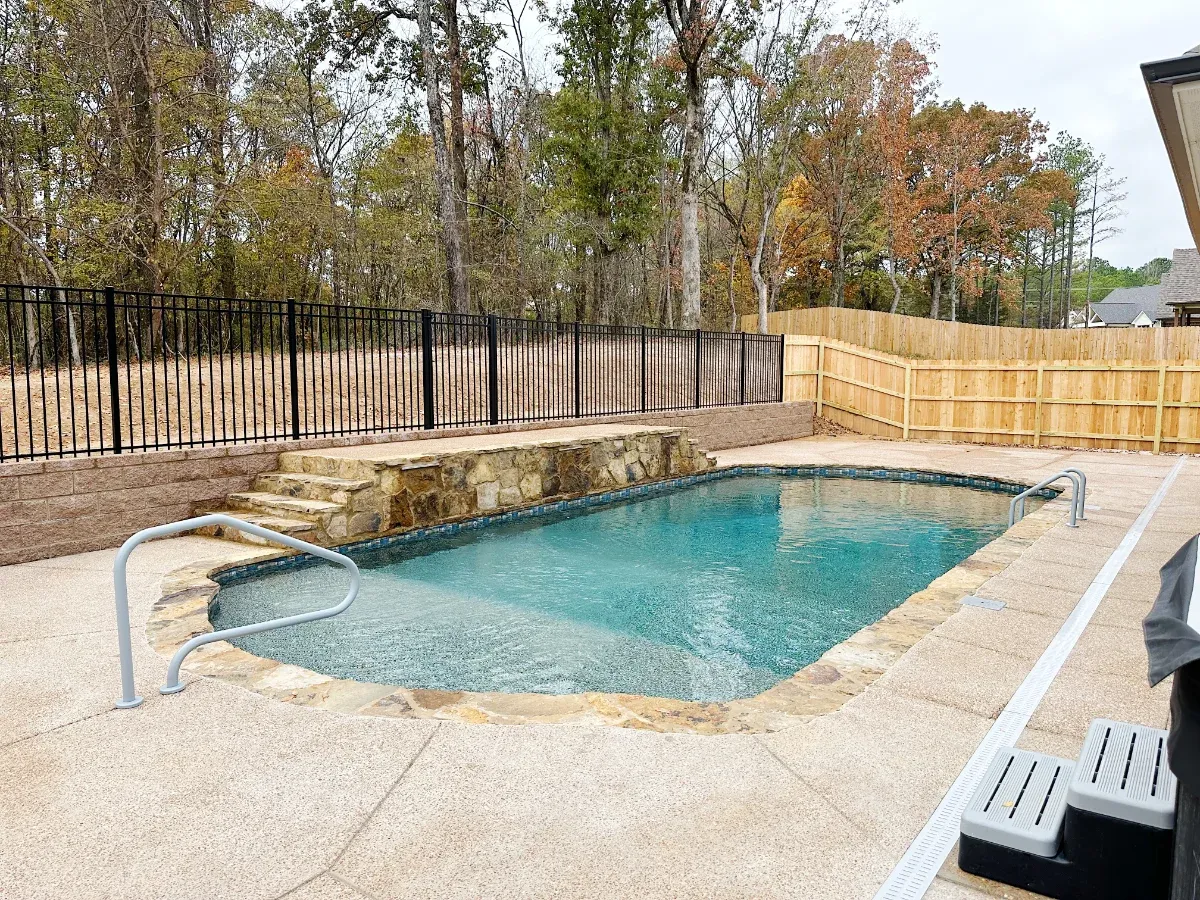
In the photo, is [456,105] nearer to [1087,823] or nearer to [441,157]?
[441,157]

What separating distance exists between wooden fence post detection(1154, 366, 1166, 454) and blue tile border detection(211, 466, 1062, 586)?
5623mm

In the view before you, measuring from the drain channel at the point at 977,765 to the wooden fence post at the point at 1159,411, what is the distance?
36.4 feet

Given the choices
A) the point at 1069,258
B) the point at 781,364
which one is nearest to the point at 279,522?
the point at 781,364

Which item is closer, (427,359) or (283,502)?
(283,502)

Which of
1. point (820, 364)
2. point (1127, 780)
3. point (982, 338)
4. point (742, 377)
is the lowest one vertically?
point (1127, 780)

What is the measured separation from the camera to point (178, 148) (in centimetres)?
1291

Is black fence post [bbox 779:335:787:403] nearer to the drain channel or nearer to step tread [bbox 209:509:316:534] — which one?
the drain channel

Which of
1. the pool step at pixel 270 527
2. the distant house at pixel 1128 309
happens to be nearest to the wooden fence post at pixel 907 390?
the pool step at pixel 270 527

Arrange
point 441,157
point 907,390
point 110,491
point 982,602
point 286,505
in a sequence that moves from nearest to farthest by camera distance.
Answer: point 982,602 → point 110,491 → point 286,505 → point 907,390 → point 441,157

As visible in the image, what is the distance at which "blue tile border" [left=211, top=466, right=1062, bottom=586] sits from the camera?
5855 mm

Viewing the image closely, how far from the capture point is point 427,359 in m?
8.87

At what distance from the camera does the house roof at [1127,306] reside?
45031 mm

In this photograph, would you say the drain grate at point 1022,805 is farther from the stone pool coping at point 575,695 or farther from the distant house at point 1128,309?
the distant house at point 1128,309

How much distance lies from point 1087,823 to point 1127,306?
55.9 metres
